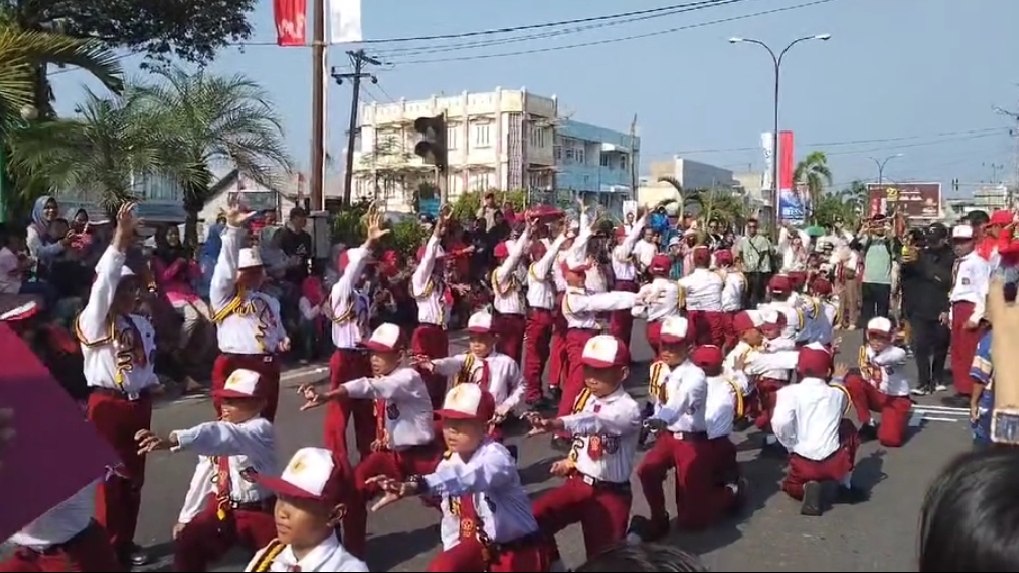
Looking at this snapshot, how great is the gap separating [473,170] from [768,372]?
45505 mm

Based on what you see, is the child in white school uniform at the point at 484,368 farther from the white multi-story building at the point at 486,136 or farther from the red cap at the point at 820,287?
the white multi-story building at the point at 486,136

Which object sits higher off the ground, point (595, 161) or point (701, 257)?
point (595, 161)

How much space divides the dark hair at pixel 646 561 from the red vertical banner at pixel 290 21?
44.5 ft

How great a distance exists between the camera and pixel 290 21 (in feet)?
48.4

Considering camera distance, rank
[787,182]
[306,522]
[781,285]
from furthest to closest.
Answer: [787,182] < [781,285] < [306,522]

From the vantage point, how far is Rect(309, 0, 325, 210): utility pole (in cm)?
1509

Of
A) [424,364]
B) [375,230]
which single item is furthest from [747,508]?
[375,230]

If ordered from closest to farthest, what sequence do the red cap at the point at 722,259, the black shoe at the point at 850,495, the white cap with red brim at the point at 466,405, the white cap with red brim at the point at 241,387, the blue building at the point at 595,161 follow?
the white cap with red brim at the point at 466,405 < the white cap with red brim at the point at 241,387 < the black shoe at the point at 850,495 < the red cap at the point at 722,259 < the blue building at the point at 595,161

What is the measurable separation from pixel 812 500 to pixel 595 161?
2197 inches

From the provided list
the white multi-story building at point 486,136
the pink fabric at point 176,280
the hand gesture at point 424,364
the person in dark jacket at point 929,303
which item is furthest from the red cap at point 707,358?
the white multi-story building at point 486,136

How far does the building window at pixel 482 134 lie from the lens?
175 ft

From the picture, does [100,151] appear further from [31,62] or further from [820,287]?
[820,287]

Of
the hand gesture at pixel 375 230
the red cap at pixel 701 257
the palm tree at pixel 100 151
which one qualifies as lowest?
the red cap at pixel 701 257

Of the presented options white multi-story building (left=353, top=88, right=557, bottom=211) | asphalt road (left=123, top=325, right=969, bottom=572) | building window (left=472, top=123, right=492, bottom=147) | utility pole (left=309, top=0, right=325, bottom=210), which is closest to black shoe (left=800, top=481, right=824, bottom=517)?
asphalt road (left=123, top=325, right=969, bottom=572)
